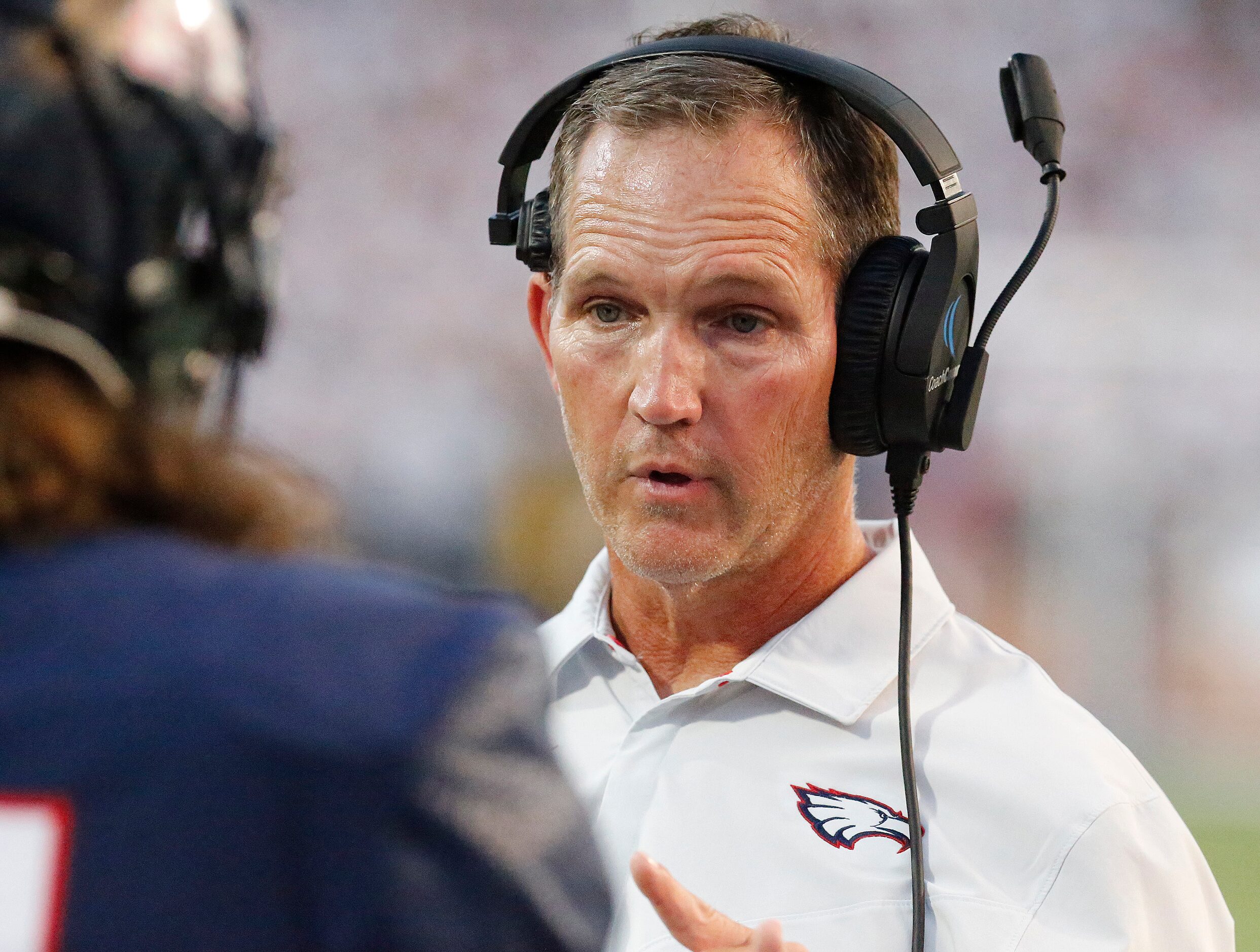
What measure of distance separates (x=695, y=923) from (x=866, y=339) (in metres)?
0.64

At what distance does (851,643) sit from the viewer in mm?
1383

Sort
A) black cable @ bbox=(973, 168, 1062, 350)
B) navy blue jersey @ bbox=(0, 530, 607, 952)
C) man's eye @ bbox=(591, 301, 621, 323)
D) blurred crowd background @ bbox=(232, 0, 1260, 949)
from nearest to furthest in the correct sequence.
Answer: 1. navy blue jersey @ bbox=(0, 530, 607, 952)
2. black cable @ bbox=(973, 168, 1062, 350)
3. man's eye @ bbox=(591, 301, 621, 323)
4. blurred crowd background @ bbox=(232, 0, 1260, 949)

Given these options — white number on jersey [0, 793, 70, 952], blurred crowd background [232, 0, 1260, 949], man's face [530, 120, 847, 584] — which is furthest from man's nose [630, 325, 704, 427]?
blurred crowd background [232, 0, 1260, 949]

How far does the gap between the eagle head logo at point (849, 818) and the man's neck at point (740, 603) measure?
0.75ft

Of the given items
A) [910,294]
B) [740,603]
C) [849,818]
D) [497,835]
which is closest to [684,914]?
[849,818]

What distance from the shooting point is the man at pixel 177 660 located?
52 cm

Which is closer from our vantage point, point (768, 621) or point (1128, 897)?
point (1128, 897)

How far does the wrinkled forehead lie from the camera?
1364 millimetres

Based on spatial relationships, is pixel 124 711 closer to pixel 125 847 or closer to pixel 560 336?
pixel 125 847

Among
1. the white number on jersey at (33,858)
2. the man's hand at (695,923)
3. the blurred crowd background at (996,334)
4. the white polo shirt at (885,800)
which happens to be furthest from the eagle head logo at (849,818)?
the blurred crowd background at (996,334)

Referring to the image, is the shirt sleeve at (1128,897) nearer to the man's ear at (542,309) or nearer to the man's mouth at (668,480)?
the man's mouth at (668,480)

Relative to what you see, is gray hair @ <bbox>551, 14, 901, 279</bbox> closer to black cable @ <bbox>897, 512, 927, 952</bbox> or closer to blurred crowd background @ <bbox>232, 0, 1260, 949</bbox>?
black cable @ <bbox>897, 512, 927, 952</bbox>

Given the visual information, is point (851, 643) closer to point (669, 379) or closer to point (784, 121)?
point (669, 379)

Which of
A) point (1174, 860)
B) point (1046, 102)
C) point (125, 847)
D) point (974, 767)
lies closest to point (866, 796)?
point (974, 767)
